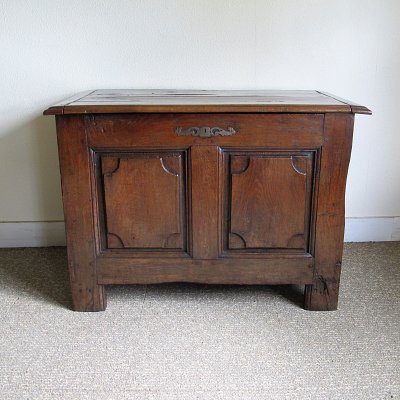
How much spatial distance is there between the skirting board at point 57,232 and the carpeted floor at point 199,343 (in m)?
0.28

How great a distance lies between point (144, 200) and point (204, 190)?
6.9 inches

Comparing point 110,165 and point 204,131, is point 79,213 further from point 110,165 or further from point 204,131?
point 204,131

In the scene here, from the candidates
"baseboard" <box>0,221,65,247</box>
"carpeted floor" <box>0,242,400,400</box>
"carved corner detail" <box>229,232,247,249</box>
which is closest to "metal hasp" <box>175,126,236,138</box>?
"carved corner detail" <box>229,232,247,249</box>

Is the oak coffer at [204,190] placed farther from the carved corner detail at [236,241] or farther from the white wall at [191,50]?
the white wall at [191,50]

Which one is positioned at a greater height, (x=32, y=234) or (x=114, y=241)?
(x=114, y=241)

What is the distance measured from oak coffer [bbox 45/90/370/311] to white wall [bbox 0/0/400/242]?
13.7 inches

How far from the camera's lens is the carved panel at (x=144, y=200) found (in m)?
1.28

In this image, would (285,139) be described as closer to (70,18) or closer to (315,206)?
(315,206)

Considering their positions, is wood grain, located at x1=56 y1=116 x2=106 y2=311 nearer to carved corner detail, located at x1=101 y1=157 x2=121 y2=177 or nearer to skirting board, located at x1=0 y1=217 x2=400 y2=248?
carved corner detail, located at x1=101 y1=157 x2=121 y2=177

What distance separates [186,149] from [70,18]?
796 mm

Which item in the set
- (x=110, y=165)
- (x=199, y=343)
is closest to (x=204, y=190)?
(x=110, y=165)

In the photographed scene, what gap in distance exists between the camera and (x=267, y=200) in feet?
4.29

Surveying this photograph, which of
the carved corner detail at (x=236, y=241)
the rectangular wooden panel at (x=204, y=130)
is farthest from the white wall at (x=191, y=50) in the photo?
the carved corner detail at (x=236, y=241)

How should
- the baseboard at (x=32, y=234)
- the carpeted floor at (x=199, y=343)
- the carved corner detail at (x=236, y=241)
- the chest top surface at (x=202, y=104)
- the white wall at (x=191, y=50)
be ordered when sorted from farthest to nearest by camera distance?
the baseboard at (x=32, y=234) → the white wall at (x=191, y=50) → the carved corner detail at (x=236, y=241) → the chest top surface at (x=202, y=104) → the carpeted floor at (x=199, y=343)
